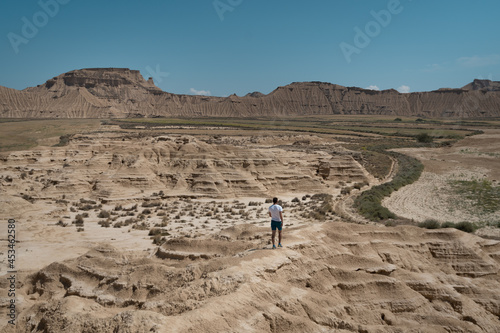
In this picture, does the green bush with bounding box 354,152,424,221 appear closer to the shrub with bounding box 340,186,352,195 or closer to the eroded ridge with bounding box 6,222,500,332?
the shrub with bounding box 340,186,352,195

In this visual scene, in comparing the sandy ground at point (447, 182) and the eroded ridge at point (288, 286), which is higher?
the eroded ridge at point (288, 286)

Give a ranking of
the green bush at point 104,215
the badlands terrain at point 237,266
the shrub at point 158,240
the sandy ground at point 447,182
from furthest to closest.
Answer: the sandy ground at point 447,182 → the green bush at point 104,215 → the shrub at point 158,240 → the badlands terrain at point 237,266

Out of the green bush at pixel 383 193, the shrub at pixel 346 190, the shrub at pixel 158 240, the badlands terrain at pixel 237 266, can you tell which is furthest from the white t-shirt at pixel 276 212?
the shrub at pixel 346 190

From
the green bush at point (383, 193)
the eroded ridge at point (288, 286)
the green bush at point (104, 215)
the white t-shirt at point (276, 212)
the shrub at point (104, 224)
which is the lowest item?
the shrub at point (104, 224)

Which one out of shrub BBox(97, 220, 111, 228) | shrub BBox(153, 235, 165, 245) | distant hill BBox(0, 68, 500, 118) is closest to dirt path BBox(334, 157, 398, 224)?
shrub BBox(153, 235, 165, 245)

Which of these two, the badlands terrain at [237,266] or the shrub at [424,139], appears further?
the shrub at [424,139]

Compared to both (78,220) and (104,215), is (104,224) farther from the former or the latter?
(104,215)

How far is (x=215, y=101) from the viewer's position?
613 ft

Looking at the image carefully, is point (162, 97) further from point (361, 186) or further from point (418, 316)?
point (418, 316)

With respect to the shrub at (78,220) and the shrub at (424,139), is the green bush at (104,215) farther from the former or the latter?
the shrub at (424,139)

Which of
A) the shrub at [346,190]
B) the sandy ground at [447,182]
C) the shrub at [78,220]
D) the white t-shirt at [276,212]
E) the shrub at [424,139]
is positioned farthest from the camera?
the shrub at [424,139]

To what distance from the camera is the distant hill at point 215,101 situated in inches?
5797

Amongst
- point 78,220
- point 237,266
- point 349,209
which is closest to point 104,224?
point 78,220

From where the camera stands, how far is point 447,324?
27.3 ft
